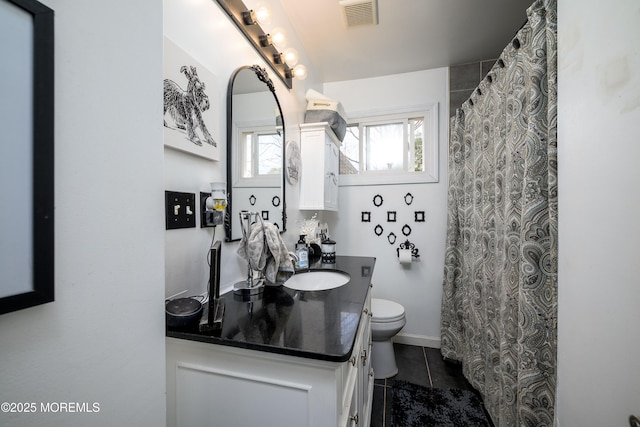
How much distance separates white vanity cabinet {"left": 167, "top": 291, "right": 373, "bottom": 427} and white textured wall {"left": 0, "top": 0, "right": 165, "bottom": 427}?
0.69ft

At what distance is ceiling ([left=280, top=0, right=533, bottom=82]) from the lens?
168 centimetres

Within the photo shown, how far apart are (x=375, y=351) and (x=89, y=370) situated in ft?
6.19

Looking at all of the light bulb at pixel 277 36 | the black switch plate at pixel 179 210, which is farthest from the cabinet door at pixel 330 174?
the black switch plate at pixel 179 210

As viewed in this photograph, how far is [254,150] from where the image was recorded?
1.33 m

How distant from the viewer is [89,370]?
41cm

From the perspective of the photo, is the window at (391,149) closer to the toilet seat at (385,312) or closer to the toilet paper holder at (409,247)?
the toilet paper holder at (409,247)

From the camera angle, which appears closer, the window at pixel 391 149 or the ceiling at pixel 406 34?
the ceiling at pixel 406 34

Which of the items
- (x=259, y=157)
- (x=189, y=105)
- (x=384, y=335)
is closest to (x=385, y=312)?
(x=384, y=335)

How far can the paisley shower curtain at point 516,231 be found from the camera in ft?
3.15

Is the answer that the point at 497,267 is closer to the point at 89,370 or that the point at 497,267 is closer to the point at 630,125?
the point at 630,125

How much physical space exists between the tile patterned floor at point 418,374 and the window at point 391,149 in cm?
157

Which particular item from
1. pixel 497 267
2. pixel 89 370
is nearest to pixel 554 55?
pixel 497 267

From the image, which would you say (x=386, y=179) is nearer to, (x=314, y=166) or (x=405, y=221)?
(x=405, y=221)

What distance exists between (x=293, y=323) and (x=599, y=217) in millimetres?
850
